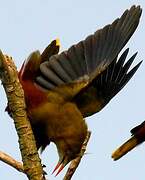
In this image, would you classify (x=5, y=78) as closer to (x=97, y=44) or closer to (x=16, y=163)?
(x=16, y=163)

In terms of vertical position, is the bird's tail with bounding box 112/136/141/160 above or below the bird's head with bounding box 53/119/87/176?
below

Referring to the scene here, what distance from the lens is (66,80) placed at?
15.3 feet

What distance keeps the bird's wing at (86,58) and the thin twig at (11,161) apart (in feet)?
3.75

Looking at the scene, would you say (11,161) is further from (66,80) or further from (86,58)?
(86,58)

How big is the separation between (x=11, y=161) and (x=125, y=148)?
0.89 m

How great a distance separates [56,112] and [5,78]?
1.67 meters

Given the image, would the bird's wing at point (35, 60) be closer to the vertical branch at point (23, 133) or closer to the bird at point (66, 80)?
the bird at point (66, 80)

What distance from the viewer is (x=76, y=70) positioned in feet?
15.5

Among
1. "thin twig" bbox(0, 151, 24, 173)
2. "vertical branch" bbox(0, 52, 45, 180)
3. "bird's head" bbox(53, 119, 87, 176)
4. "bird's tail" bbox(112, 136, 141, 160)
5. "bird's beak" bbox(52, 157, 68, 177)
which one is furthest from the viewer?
"bird's head" bbox(53, 119, 87, 176)

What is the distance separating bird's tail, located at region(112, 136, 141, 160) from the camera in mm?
3891

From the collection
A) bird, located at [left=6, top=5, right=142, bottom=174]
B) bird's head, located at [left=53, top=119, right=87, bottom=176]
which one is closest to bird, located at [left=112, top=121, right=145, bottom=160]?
bird, located at [left=6, top=5, right=142, bottom=174]

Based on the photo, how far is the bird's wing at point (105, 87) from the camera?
520cm

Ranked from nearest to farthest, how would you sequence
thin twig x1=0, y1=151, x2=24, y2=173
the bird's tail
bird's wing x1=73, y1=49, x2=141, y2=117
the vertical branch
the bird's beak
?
1. the vertical branch
2. thin twig x1=0, y1=151, x2=24, y2=173
3. the bird's tail
4. the bird's beak
5. bird's wing x1=73, y1=49, x2=141, y2=117

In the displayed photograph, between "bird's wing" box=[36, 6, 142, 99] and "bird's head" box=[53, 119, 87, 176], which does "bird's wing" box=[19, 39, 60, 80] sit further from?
"bird's head" box=[53, 119, 87, 176]
